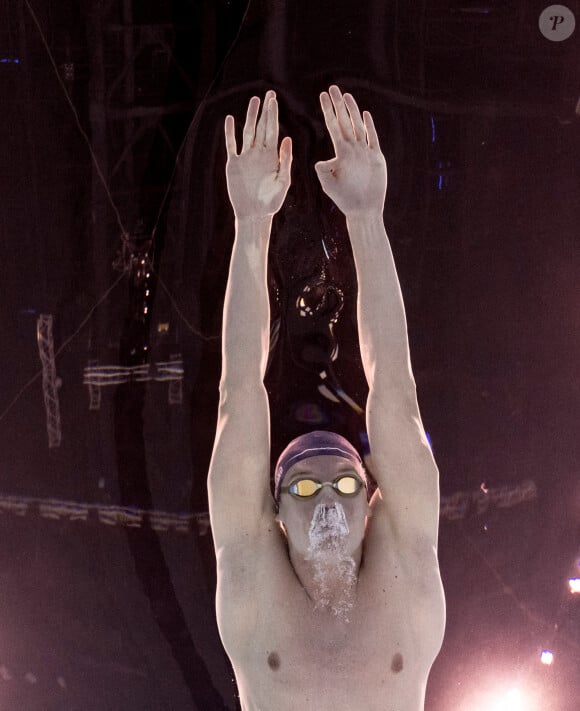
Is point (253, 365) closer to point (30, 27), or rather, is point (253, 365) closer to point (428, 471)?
point (428, 471)

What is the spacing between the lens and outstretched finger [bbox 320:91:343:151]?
1.39m

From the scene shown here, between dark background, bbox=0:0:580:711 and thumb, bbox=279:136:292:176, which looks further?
dark background, bbox=0:0:580:711

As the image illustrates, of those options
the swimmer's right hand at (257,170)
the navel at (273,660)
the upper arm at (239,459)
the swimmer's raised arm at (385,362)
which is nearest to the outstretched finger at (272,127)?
the swimmer's right hand at (257,170)

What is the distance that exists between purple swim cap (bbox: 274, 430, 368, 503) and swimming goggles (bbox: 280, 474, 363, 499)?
30 mm

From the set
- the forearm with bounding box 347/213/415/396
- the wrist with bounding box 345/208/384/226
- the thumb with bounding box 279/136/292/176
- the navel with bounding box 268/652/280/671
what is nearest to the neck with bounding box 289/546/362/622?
the navel with bounding box 268/652/280/671

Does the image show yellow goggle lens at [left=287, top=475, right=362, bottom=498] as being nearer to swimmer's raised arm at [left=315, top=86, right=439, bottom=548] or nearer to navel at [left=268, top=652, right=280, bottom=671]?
swimmer's raised arm at [left=315, top=86, right=439, bottom=548]

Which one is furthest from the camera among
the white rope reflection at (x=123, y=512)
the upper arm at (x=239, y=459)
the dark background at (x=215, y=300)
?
the white rope reflection at (x=123, y=512)

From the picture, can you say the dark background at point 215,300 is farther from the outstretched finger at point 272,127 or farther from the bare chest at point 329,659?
the bare chest at point 329,659

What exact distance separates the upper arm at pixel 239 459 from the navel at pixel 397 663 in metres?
0.34

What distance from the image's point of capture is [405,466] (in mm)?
1322

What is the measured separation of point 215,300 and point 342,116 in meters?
0.44

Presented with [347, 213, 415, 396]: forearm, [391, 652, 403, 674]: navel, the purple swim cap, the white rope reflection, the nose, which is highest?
[347, 213, 415, 396]: forearm

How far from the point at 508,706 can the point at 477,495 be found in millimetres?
513

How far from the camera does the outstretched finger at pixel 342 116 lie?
4.58 feet
